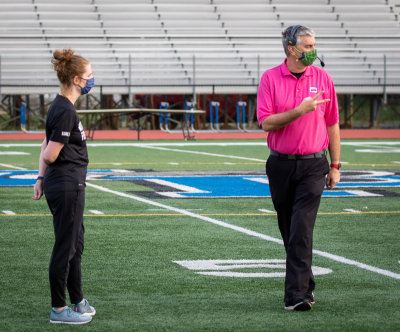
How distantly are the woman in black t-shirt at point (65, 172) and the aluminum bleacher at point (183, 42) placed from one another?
2556cm

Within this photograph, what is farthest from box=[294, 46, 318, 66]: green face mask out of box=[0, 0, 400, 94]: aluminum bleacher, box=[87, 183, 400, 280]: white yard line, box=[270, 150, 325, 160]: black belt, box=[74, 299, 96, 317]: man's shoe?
box=[0, 0, 400, 94]: aluminum bleacher

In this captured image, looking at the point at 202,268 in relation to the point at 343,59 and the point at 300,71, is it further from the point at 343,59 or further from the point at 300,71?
the point at 343,59

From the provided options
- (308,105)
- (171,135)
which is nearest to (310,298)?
(308,105)

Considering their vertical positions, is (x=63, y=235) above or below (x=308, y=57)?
below

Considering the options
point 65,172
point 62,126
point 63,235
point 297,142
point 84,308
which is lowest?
point 84,308

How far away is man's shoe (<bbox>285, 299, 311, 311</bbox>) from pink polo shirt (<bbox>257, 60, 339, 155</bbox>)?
90 cm

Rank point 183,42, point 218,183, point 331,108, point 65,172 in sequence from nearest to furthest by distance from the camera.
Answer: point 65,172 → point 331,108 → point 218,183 → point 183,42

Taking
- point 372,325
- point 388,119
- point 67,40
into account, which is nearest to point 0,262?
point 372,325

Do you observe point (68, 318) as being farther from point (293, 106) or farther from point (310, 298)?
point (293, 106)

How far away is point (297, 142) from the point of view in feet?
18.6

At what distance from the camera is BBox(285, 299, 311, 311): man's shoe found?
5465mm

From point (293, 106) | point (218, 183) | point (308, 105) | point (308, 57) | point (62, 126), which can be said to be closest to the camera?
point (62, 126)

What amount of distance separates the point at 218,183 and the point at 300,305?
807cm

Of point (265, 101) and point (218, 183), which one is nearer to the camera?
point (265, 101)
